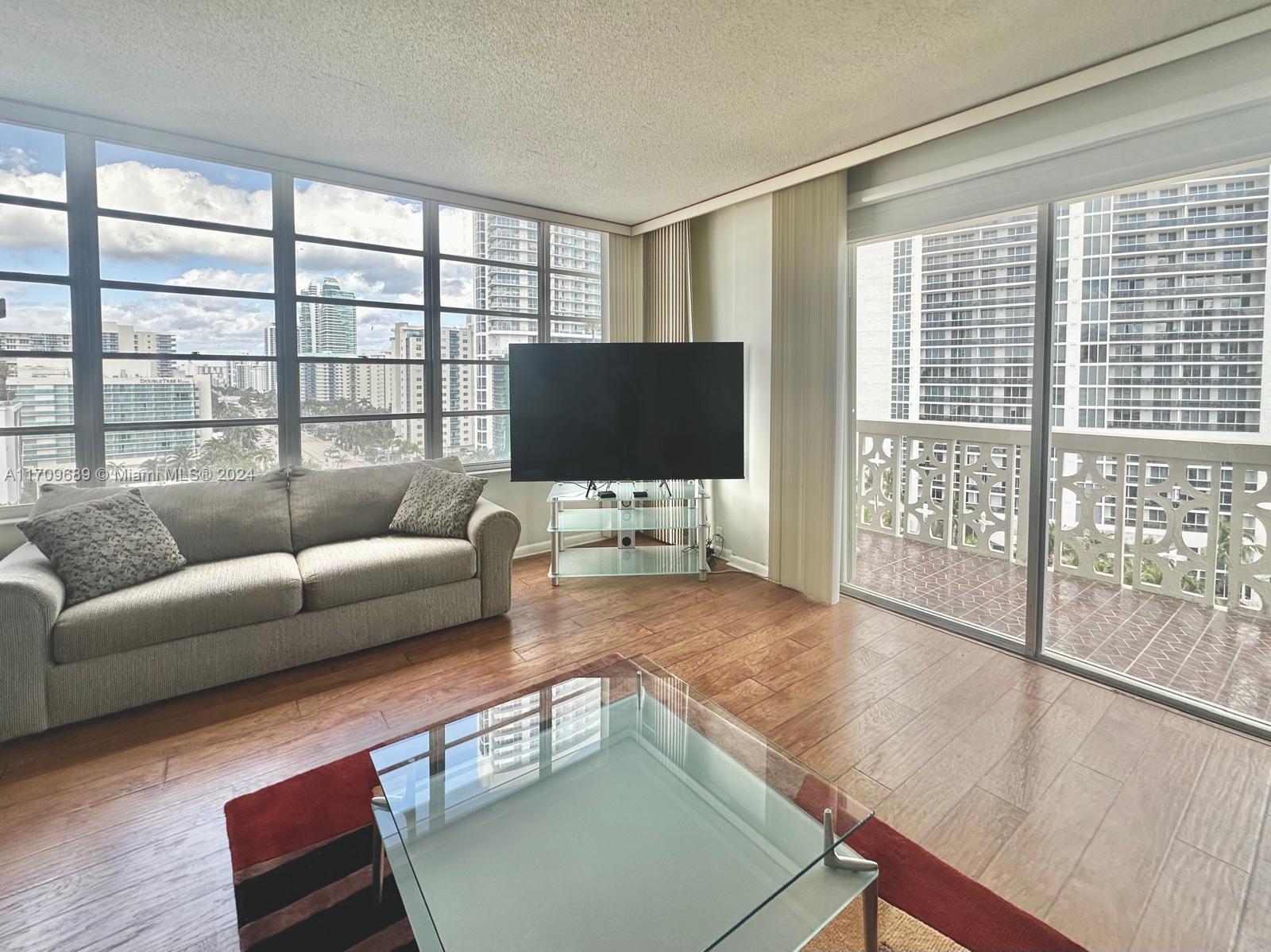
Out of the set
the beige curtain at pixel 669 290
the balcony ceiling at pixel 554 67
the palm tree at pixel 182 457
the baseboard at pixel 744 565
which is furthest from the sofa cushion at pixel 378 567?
the balcony ceiling at pixel 554 67

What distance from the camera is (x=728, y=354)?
12.6 ft

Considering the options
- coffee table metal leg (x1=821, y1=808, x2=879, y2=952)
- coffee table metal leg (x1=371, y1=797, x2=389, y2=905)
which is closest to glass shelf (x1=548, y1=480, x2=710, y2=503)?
coffee table metal leg (x1=371, y1=797, x2=389, y2=905)

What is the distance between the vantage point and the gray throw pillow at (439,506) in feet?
10.9

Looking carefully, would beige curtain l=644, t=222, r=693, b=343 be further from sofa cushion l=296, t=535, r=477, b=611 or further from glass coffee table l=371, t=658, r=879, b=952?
glass coffee table l=371, t=658, r=879, b=952

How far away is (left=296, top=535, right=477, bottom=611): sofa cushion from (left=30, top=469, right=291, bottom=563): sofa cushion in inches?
8.5

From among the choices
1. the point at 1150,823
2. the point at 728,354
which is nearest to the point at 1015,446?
the point at 728,354

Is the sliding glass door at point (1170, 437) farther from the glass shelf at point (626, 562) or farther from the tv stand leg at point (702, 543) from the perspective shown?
the glass shelf at point (626, 562)

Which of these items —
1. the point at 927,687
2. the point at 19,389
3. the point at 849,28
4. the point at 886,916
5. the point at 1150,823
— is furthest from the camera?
the point at 19,389

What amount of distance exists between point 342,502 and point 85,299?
154 centimetres

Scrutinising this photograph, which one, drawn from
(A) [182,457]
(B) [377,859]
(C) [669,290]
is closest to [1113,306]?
(C) [669,290]

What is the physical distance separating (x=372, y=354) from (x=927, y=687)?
3600mm

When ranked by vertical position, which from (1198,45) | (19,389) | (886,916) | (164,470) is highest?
(1198,45)

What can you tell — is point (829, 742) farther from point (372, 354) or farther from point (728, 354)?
point (372, 354)

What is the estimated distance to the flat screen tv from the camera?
12.5 feet
